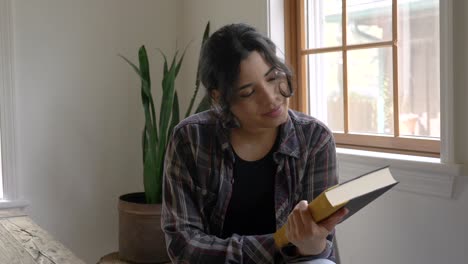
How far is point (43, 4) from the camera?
2506 millimetres

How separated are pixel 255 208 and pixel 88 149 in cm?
150

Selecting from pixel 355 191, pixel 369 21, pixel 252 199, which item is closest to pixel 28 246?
pixel 252 199

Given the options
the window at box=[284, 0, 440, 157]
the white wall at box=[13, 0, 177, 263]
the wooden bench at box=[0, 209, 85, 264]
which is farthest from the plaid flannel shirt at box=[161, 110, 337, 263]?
the white wall at box=[13, 0, 177, 263]

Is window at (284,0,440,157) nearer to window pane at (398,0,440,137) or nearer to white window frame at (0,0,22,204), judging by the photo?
window pane at (398,0,440,137)

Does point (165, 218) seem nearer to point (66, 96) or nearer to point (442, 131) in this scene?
point (442, 131)

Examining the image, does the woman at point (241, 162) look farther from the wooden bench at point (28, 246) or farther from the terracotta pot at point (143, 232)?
the terracotta pot at point (143, 232)

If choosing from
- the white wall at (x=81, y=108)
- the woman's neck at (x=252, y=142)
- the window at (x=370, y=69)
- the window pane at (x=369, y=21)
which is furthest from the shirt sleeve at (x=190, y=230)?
the white wall at (x=81, y=108)

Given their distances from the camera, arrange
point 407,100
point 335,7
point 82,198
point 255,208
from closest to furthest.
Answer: point 255,208 < point 407,100 < point 335,7 < point 82,198

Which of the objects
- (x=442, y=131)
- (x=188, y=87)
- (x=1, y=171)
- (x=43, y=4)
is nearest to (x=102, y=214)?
(x=1, y=171)

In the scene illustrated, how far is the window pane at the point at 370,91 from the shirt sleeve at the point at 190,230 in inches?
32.3

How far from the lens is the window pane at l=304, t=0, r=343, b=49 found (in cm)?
206

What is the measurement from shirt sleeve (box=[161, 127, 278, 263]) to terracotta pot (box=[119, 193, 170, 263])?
876 mm

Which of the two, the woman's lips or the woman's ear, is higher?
the woman's ear

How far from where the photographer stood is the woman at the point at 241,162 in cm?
127
